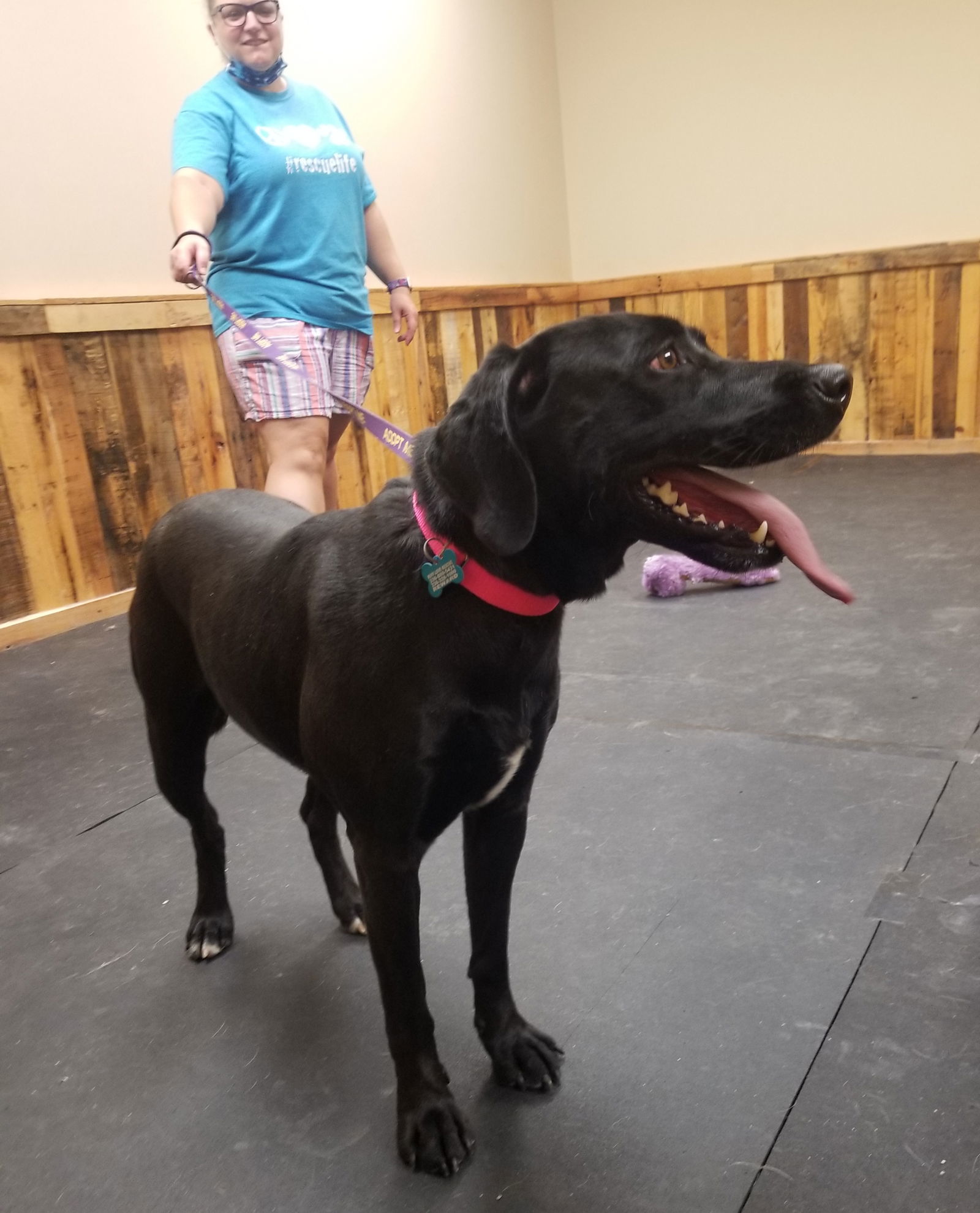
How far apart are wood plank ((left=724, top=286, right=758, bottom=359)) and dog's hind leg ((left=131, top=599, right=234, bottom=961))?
5267 mm

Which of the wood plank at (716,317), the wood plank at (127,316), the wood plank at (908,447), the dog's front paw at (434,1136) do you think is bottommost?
the wood plank at (908,447)

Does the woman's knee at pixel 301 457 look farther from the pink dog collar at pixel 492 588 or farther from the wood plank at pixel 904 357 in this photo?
the wood plank at pixel 904 357

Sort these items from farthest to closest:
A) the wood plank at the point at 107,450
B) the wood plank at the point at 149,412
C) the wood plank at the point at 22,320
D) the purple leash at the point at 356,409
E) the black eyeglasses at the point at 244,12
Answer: the wood plank at the point at 149,412, the wood plank at the point at 107,450, the wood plank at the point at 22,320, the black eyeglasses at the point at 244,12, the purple leash at the point at 356,409

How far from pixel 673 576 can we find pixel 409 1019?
2523 mm

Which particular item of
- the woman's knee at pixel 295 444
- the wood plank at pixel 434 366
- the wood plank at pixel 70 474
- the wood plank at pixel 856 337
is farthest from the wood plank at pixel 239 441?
the wood plank at pixel 856 337

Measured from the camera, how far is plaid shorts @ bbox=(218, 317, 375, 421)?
2637 mm

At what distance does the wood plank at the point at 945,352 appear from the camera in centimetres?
564

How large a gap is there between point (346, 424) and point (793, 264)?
13.7 ft

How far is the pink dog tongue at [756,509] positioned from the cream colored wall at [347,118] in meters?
3.24

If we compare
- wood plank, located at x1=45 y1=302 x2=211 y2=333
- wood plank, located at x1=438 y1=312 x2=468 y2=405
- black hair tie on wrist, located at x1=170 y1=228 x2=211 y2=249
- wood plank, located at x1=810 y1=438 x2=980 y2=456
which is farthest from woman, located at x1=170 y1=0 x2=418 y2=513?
wood plank, located at x1=810 y1=438 x2=980 y2=456

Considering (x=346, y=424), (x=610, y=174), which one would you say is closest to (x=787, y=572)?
(x=346, y=424)

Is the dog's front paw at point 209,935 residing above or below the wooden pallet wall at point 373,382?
below

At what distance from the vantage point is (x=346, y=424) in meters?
2.91

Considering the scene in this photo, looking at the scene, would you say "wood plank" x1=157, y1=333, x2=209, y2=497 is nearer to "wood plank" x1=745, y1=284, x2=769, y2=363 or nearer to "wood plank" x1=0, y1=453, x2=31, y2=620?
"wood plank" x1=0, y1=453, x2=31, y2=620
